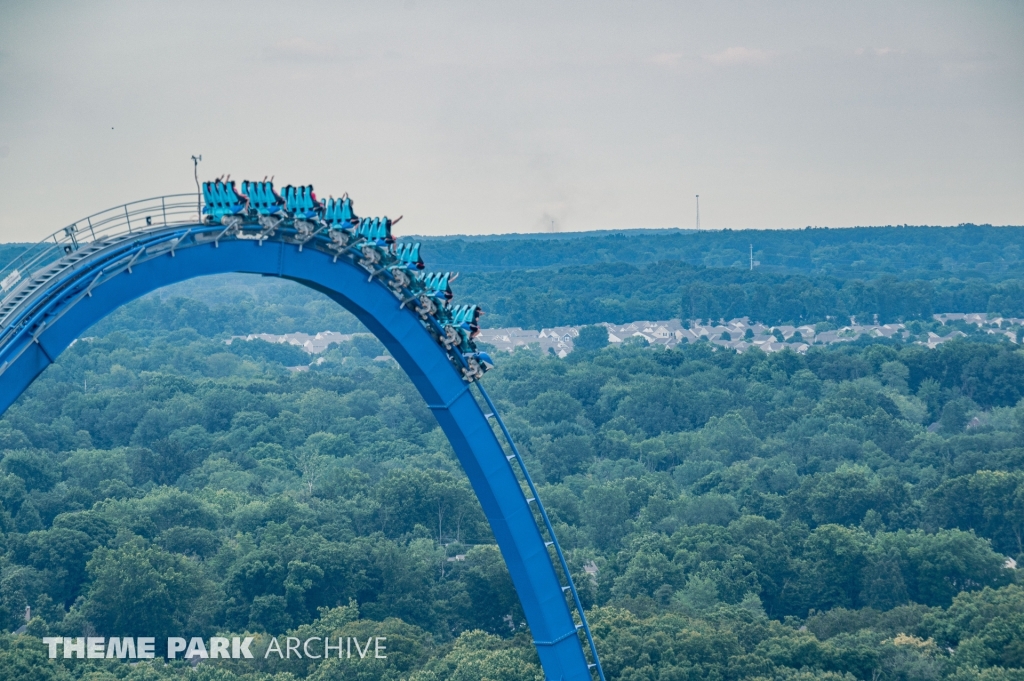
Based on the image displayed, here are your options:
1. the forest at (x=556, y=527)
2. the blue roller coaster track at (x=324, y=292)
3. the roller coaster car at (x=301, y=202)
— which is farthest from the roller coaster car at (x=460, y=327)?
the forest at (x=556, y=527)

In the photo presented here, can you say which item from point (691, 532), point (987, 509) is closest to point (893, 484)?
point (987, 509)

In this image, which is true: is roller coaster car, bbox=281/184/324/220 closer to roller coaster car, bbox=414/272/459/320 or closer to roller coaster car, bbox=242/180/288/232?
roller coaster car, bbox=242/180/288/232

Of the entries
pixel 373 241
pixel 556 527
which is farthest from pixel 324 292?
pixel 556 527

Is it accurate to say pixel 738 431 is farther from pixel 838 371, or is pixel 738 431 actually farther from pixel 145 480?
pixel 145 480

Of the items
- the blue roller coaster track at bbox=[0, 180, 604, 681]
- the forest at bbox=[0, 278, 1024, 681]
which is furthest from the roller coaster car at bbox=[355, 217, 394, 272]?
the forest at bbox=[0, 278, 1024, 681]

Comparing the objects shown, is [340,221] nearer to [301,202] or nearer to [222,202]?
[301,202]

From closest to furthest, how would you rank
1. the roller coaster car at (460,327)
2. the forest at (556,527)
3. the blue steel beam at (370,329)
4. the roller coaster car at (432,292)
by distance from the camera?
the blue steel beam at (370,329) → the roller coaster car at (432,292) → the roller coaster car at (460,327) → the forest at (556,527)

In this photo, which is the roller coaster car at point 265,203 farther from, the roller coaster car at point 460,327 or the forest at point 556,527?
the forest at point 556,527
